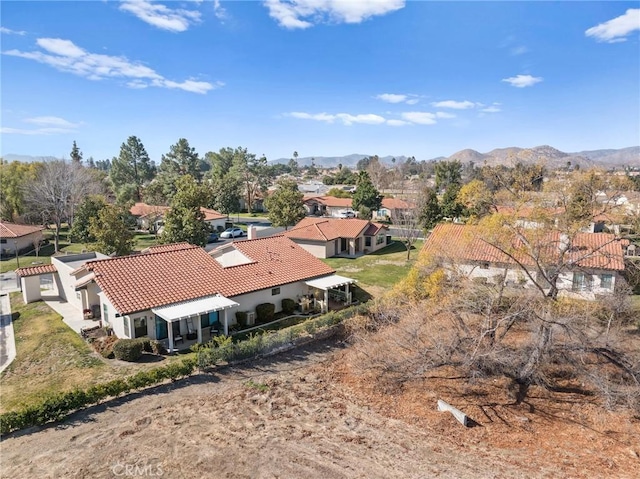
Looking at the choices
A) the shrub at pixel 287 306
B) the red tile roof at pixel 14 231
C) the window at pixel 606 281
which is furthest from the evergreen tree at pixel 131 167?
the window at pixel 606 281

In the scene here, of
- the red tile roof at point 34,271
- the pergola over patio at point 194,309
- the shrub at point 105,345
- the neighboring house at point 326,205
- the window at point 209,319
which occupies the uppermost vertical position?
the neighboring house at point 326,205

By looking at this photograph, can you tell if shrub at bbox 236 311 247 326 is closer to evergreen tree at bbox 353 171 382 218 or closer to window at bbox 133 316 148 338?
window at bbox 133 316 148 338

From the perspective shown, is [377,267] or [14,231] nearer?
[377,267]

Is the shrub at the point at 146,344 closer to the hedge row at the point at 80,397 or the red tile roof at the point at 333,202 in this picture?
the hedge row at the point at 80,397

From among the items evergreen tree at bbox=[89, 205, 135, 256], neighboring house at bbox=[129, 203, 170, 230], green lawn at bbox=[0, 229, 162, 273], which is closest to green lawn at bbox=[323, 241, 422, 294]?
evergreen tree at bbox=[89, 205, 135, 256]

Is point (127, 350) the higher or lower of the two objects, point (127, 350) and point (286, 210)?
the lower

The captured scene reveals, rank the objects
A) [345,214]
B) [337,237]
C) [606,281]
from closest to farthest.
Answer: [606,281] → [337,237] → [345,214]

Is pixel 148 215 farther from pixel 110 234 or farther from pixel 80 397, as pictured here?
pixel 80 397

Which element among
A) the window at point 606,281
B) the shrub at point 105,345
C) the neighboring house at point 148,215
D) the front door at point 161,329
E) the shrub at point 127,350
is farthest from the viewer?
the neighboring house at point 148,215

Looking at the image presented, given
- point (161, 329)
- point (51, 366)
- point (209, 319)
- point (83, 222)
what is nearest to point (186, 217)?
point (83, 222)
